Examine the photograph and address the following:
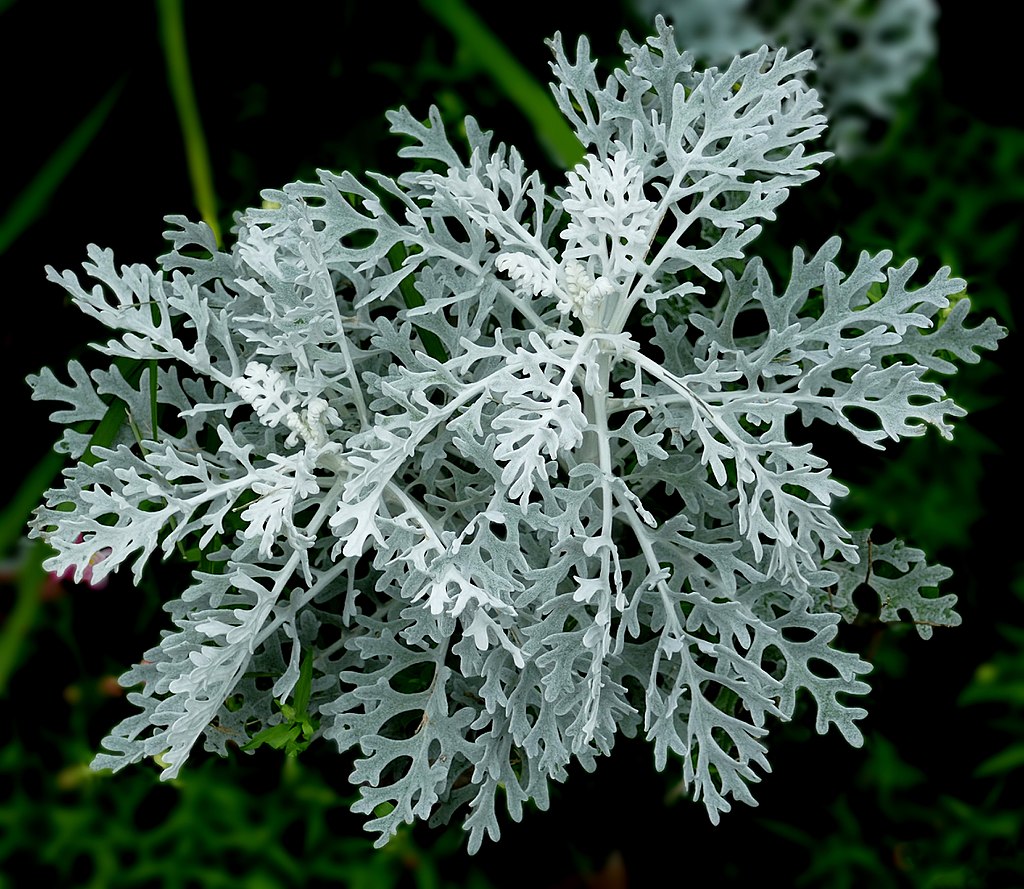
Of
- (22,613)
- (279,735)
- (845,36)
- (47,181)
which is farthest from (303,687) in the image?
(845,36)

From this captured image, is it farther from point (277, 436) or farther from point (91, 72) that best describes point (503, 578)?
point (91, 72)

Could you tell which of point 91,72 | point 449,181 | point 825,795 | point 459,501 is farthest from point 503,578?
point 91,72

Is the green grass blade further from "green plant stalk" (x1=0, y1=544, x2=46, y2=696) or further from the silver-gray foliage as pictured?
the silver-gray foliage

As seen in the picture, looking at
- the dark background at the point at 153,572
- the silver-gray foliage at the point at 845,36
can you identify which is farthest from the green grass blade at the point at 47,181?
the silver-gray foliage at the point at 845,36

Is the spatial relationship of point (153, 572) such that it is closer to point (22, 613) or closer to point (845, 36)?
point (22, 613)

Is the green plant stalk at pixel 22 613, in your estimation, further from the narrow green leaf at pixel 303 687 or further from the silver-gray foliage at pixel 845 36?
the silver-gray foliage at pixel 845 36

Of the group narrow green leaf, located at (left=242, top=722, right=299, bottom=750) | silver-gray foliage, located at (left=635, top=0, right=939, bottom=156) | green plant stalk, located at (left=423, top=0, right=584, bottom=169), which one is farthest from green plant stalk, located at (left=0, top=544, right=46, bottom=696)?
silver-gray foliage, located at (left=635, top=0, right=939, bottom=156)
